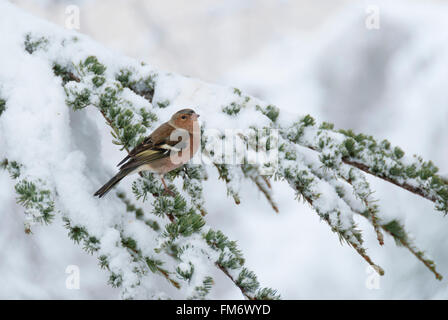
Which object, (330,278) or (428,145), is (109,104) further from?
(428,145)

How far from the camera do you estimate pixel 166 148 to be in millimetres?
1781

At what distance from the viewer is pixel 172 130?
1810 mm

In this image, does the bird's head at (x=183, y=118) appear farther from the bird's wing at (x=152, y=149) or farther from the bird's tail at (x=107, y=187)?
the bird's tail at (x=107, y=187)

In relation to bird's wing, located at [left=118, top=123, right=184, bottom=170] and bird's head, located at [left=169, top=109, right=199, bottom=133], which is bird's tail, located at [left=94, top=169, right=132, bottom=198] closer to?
bird's wing, located at [left=118, top=123, right=184, bottom=170]

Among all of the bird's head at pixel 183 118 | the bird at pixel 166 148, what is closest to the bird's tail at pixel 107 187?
the bird at pixel 166 148

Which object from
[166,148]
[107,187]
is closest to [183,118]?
[166,148]

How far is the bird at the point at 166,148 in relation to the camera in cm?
166

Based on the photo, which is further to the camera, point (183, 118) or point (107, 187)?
point (183, 118)

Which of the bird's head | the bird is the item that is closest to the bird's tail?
the bird

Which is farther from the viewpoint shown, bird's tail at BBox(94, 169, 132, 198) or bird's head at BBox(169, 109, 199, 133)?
bird's head at BBox(169, 109, 199, 133)

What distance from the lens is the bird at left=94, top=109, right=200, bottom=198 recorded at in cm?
166

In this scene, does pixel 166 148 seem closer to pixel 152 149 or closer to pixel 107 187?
pixel 152 149
